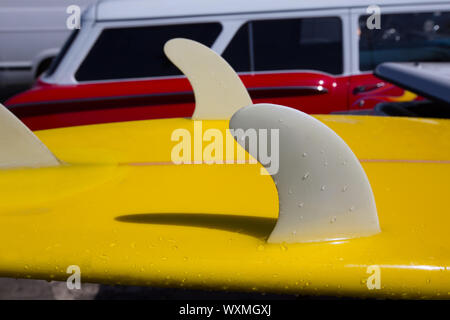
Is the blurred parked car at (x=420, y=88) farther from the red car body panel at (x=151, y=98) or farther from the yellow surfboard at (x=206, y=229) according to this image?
the red car body panel at (x=151, y=98)

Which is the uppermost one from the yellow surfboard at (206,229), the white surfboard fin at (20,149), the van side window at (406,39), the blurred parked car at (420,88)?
the van side window at (406,39)

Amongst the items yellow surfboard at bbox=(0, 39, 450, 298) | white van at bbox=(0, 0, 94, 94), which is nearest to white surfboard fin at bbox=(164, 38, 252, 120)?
yellow surfboard at bbox=(0, 39, 450, 298)

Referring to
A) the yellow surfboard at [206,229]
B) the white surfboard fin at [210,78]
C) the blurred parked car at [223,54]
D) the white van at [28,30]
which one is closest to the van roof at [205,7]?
the blurred parked car at [223,54]

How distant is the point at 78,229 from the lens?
1.16m

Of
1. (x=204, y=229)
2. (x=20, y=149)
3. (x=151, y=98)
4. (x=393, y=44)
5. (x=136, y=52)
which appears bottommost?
(x=204, y=229)

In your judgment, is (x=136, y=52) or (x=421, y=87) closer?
(x=421, y=87)

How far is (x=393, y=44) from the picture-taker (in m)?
3.90

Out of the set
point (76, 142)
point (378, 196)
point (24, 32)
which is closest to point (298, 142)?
point (378, 196)

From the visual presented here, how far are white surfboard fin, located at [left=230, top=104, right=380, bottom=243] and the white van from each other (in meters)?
6.05

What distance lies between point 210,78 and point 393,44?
7.73 ft

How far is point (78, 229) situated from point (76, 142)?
0.81 meters

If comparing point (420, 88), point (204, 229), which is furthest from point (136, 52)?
point (204, 229)

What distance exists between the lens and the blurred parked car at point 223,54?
354 cm

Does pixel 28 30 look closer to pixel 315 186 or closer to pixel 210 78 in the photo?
pixel 210 78
